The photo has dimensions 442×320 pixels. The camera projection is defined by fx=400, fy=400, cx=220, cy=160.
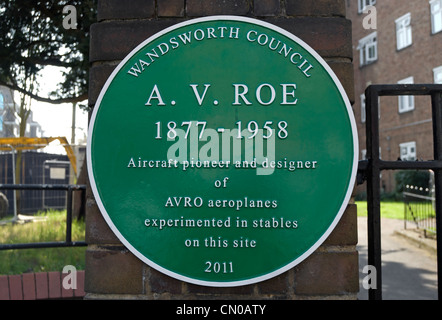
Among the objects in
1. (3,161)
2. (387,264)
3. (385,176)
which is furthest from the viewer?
(385,176)

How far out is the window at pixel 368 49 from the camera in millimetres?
20297

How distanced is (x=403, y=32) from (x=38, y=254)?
18349 mm

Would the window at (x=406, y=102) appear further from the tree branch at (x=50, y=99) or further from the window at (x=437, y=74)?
the tree branch at (x=50, y=99)

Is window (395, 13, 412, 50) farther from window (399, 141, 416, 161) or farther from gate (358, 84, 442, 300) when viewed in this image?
gate (358, 84, 442, 300)

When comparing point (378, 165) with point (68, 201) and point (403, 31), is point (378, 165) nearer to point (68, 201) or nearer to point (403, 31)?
point (68, 201)

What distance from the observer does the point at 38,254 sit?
4.30m

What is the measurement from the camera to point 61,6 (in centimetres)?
579

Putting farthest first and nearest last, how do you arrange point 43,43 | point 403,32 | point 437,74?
point 403,32
point 437,74
point 43,43

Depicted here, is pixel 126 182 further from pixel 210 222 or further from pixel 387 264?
pixel 387 264

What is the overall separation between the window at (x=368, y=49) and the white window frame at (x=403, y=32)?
64.5 inches

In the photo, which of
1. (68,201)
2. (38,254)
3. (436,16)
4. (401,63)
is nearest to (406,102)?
(401,63)

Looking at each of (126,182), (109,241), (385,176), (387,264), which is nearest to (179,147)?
(126,182)

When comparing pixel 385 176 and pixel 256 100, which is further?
pixel 385 176

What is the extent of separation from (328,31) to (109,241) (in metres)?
1.23
